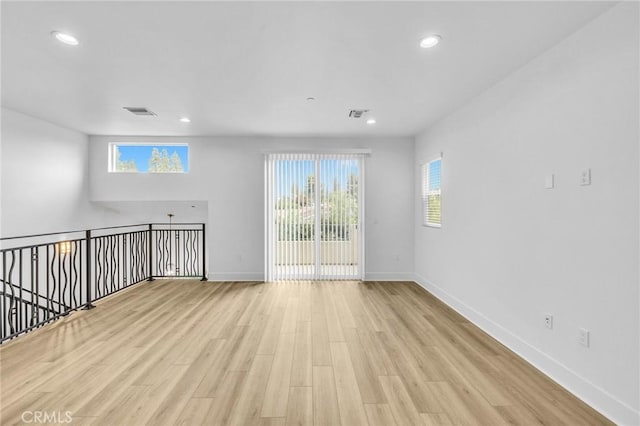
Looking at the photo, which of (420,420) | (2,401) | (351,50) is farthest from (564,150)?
(2,401)

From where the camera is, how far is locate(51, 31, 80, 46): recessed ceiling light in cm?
225

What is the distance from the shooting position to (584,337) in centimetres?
210

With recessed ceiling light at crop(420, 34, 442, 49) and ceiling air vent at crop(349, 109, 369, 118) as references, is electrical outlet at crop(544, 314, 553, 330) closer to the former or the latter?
recessed ceiling light at crop(420, 34, 442, 49)

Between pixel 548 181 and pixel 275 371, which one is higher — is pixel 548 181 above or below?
above

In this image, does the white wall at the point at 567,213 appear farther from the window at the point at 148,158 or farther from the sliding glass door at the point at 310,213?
the window at the point at 148,158

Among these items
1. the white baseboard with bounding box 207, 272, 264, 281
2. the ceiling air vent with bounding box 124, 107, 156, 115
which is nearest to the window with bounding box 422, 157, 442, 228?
the white baseboard with bounding box 207, 272, 264, 281

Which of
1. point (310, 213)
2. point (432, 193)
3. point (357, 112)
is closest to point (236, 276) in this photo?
point (310, 213)

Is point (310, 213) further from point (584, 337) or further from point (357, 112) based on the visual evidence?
point (584, 337)

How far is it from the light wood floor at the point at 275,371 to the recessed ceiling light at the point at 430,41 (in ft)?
8.53

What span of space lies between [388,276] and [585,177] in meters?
3.81

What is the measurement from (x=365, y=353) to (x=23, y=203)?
513cm

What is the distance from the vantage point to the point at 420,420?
1.87 metres

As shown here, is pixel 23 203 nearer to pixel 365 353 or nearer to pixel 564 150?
pixel 365 353

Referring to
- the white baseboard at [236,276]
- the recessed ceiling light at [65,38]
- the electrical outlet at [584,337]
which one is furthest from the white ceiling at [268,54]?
the white baseboard at [236,276]
